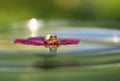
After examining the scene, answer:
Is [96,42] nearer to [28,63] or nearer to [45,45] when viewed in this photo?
[45,45]

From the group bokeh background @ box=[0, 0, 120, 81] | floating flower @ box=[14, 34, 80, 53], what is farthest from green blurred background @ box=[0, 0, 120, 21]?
floating flower @ box=[14, 34, 80, 53]

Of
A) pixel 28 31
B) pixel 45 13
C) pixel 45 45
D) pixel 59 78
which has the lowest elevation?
pixel 59 78

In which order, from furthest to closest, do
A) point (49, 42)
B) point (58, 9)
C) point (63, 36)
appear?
point (58, 9) → point (63, 36) → point (49, 42)

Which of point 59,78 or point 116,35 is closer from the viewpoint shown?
point 59,78

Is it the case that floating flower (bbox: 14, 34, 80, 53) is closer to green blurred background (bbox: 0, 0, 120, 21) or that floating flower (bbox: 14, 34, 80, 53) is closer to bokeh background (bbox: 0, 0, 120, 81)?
bokeh background (bbox: 0, 0, 120, 81)

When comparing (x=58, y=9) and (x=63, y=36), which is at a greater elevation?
(x=58, y=9)

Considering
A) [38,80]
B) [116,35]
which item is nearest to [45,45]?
[116,35]

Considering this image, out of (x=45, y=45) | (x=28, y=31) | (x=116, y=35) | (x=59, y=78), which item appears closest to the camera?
(x=59, y=78)

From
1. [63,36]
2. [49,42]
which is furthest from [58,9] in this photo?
[49,42]

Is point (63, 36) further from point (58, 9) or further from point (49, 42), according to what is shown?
point (58, 9)
